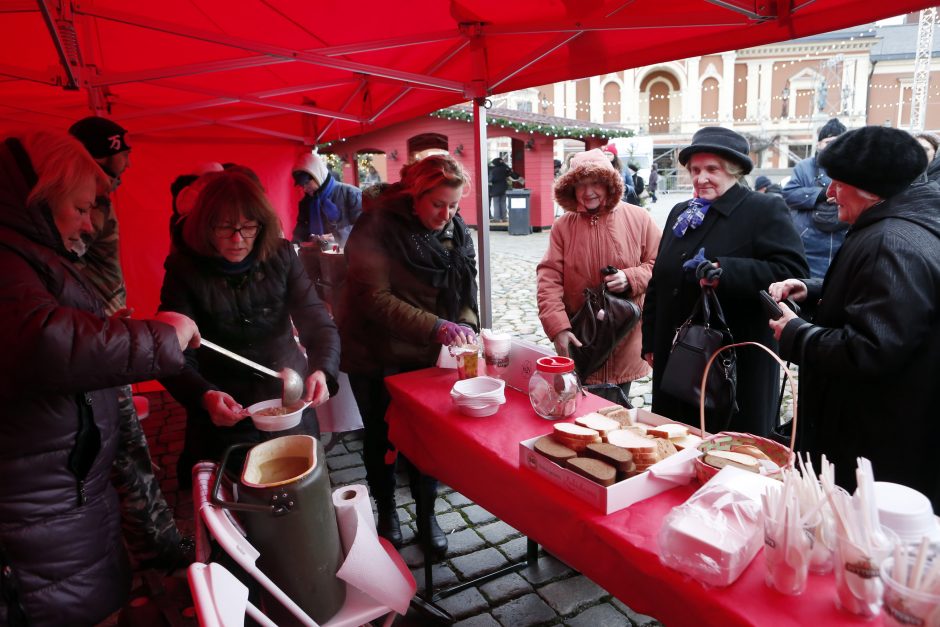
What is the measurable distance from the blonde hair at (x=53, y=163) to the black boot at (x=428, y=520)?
1.74 meters

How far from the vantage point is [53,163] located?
1.59 meters

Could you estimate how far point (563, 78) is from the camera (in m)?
3.14

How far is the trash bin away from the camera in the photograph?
643 inches

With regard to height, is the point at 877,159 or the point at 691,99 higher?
the point at 691,99

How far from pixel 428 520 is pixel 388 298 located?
101 cm

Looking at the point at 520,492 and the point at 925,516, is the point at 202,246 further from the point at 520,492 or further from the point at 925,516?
the point at 925,516

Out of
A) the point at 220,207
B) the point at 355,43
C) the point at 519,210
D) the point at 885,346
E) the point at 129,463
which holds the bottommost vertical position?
the point at 129,463

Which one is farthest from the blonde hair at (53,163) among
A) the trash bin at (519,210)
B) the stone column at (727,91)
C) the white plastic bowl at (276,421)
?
the stone column at (727,91)

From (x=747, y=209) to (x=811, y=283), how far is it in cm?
43

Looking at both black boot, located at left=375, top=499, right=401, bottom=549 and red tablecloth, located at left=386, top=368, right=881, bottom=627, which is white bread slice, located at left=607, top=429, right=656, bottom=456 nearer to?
red tablecloth, located at left=386, top=368, right=881, bottom=627

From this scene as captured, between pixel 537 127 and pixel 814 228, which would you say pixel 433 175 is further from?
pixel 537 127

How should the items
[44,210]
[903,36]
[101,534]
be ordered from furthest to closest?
[903,36], [101,534], [44,210]

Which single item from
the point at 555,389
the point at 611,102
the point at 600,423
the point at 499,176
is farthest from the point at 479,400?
the point at 611,102

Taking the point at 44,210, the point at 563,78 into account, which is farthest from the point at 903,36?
the point at 44,210
